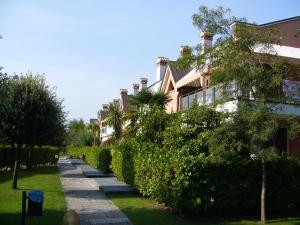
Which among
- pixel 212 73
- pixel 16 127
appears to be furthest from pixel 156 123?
pixel 212 73

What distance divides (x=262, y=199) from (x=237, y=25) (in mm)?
5340

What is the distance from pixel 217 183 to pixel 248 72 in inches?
141

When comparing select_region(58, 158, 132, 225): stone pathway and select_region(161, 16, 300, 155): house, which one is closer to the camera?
select_region(58, 158, 132, 225): stone pathway

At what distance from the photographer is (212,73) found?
13.1 m

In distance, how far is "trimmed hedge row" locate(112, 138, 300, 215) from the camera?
12.7 m

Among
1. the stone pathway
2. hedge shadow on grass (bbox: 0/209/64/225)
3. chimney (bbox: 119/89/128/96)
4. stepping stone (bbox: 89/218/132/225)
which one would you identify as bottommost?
stepping stone (bbox: 89/218/132/225)

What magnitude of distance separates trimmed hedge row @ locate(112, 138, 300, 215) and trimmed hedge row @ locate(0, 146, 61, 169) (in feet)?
60.4

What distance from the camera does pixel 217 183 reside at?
12938 millimetres

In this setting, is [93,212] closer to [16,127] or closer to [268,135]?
[268,135]

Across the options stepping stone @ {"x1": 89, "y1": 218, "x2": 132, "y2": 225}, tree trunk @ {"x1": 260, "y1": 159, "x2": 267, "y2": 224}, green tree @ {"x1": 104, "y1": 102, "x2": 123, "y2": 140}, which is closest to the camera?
stepping stone @ {"x1": 89, "y1": 218, "x2": 132, "y2": 225}

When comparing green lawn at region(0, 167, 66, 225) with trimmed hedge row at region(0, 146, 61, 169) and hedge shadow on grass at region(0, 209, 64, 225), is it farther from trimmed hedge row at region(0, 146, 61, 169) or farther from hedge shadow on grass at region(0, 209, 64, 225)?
trimmed hedge row at region(0, 146, 61, 169)

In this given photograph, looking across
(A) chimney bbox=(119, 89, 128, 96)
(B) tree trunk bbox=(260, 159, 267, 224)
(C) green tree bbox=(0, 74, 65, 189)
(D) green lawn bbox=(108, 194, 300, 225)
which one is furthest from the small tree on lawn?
(A) chimney bbox=(119, 89, 128, 96)

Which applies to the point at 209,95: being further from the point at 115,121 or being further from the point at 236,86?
the point at 115,121

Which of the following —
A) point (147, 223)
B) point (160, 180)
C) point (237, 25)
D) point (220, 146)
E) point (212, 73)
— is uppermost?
point (237, 25)
